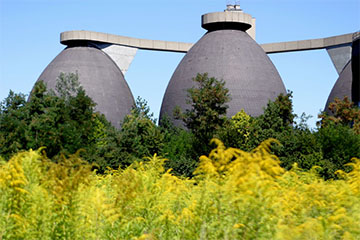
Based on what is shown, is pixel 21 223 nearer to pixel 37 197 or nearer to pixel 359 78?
pixel 37 197

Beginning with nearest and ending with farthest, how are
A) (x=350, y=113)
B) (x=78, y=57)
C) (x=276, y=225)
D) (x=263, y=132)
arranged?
(x=276, y=225), (x=263, y=132), (x=350, y=113), (x=78, y=57)

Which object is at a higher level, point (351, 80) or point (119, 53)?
point (119, 53)

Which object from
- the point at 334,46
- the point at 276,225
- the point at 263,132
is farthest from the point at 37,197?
the point at 334,46

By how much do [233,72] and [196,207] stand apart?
46.8 metres

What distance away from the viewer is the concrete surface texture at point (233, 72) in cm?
5506

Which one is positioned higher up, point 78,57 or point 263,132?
point 78,57

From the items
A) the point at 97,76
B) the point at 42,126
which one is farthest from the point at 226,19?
the point at 42,126

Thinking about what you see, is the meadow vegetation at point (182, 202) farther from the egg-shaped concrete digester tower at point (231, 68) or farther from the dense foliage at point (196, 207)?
the egg-shaped concrete digester tower at point (231, 68)

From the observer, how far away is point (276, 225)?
337 inches

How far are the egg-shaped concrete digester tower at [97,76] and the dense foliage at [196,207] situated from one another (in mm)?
48331

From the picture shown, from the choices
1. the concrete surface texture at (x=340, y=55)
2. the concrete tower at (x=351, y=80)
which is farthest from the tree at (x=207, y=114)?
the concrete surface texture at (x=340, y=55)

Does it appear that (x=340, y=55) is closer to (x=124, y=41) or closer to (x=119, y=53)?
(x=124, y=41)

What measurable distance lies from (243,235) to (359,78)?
171 ft

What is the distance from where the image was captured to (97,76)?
6200 cm
